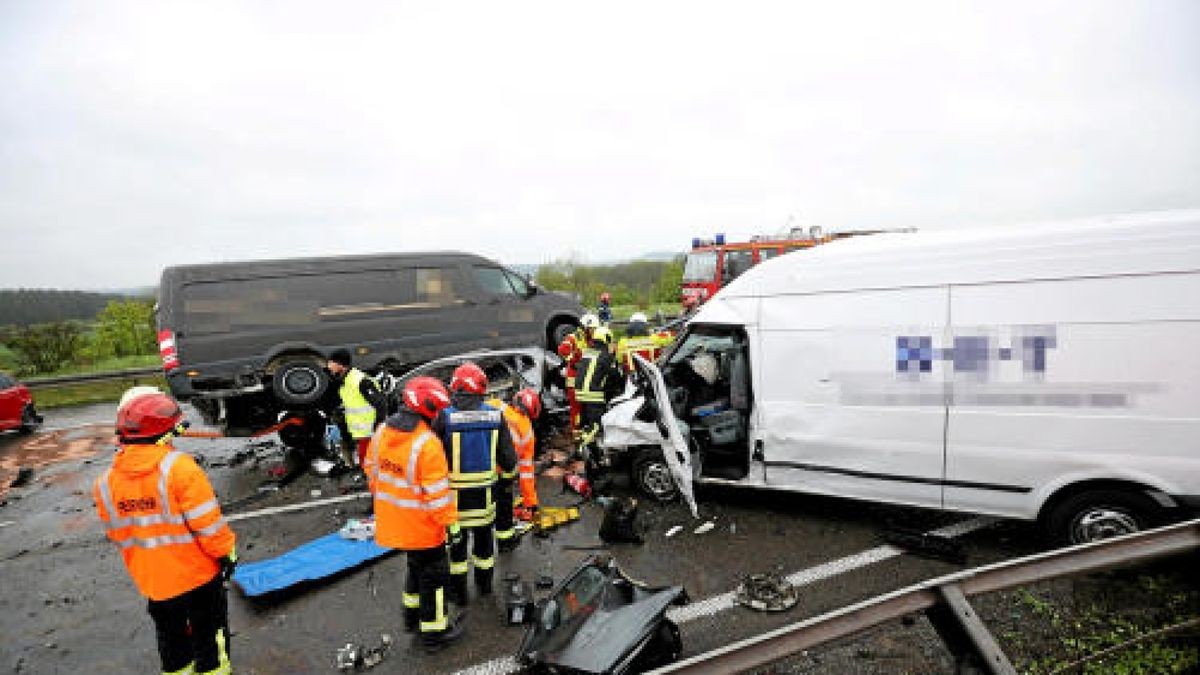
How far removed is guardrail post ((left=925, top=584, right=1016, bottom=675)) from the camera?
5.05 ft

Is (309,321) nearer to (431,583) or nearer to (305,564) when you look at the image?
(305,564)

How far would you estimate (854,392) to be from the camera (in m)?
4.26

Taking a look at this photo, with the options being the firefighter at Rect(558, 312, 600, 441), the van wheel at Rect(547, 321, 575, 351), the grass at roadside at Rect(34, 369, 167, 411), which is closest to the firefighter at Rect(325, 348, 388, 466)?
the firefighter at Rect(558, 312, 600, 441)

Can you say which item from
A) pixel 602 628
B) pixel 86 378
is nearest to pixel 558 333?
pixel 602 628

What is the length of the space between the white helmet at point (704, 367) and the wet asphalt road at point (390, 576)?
1059 millimetres

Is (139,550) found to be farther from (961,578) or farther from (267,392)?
(267,392)

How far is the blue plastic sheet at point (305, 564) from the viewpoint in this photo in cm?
429

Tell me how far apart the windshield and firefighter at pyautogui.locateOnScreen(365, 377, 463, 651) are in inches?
419

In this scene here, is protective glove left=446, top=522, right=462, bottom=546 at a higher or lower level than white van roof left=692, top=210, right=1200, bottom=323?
lower

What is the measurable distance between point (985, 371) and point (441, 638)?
12.6 feet

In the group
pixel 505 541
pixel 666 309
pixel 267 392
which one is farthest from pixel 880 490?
pixel 666 309

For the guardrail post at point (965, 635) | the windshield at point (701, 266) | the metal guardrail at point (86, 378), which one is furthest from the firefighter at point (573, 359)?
the metal guardrail at point (86, 378)

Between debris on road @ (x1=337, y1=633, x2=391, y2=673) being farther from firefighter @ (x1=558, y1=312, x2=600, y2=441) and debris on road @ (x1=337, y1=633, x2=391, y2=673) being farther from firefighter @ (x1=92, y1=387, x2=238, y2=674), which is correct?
firefighter @ (x1=558, y1=312, x2=600, y2=441)

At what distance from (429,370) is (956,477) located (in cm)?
553
